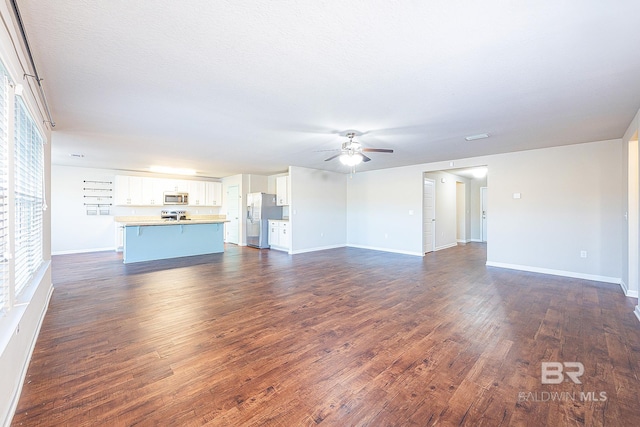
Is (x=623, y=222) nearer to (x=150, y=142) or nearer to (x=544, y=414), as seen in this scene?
(x=544, y=414)

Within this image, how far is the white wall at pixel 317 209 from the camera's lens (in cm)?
734

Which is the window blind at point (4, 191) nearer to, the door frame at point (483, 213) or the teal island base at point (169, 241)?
the teal island base at point (169, 241)

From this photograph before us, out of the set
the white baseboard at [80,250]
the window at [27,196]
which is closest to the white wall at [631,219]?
the window at [27,196]

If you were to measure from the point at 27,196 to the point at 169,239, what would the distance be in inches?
168

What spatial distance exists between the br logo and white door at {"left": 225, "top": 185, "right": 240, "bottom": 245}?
833 centimetres

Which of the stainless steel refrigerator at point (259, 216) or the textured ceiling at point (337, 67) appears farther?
the stainless steel refrigerator at point (259, 216)

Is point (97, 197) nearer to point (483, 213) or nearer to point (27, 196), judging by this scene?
point (27, 196)

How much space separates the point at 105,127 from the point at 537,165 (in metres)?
7.36

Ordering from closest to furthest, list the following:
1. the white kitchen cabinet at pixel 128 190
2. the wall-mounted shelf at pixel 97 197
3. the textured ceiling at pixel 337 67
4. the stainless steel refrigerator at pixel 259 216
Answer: the textured ceiling at pixel 337 67
the wall-mounted shelf at pixel 97 197
the white kitchen cabinet at pixel 128 190
the stainless steel refrigerator at pixel 259 216

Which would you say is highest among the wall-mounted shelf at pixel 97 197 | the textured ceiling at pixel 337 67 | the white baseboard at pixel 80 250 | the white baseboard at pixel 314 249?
the textured ceiling at pixel 337 67

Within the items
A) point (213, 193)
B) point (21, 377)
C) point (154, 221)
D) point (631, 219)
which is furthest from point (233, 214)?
point (631, 219)

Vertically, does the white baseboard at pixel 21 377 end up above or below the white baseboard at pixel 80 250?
below

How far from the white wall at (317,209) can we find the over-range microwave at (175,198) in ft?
13.4

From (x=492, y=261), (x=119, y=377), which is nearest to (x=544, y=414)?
(x=119, y=377)
